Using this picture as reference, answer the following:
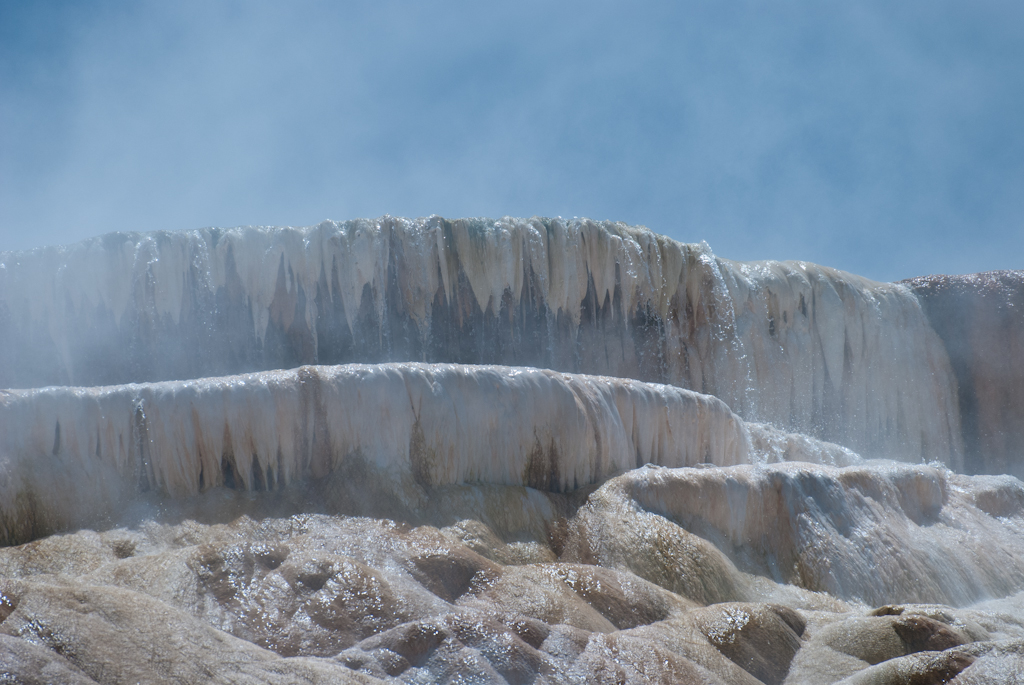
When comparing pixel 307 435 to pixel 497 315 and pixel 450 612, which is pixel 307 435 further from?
pixel 497 315

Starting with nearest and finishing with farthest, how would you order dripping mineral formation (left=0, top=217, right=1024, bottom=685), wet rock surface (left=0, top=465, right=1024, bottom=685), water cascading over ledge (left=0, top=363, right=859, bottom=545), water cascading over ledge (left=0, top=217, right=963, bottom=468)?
1. wet rock surface (left=0, top=465, right=1024, bottom=685)
2. dripping mineral formation (left=0, top=217, right=1024, bottom=685)
3. water cascading over ledge (left=0, top=363, right=859, bottom=545)
4. water cascading over ledge (left=0, top=217, right=963, bottom=468)

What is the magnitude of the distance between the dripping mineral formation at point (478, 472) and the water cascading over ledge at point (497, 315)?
0.14ft

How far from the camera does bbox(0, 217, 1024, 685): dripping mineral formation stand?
4.09 m

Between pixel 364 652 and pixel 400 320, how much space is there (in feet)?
27.4

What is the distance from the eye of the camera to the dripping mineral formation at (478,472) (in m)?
4.09

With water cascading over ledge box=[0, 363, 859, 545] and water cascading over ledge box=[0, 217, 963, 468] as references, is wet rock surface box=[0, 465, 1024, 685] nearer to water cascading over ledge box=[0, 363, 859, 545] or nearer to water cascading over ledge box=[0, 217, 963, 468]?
water cascading over ledge box=[0, 363, 859, 545]

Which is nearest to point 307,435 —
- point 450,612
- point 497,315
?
point 450,612

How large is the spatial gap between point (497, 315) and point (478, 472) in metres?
5.77

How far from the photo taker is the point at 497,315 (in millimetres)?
12719

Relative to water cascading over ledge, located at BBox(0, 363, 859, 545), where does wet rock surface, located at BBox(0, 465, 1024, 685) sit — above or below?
below

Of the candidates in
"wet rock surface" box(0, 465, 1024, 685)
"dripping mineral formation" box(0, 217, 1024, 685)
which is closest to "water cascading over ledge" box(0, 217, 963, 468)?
"dripping mineral formation" box(0, 217, 1024, 685)

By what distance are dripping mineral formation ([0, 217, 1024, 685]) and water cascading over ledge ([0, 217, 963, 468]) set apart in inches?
1.7

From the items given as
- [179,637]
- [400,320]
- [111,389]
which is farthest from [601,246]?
[179,637]

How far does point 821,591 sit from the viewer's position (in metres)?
6.99
